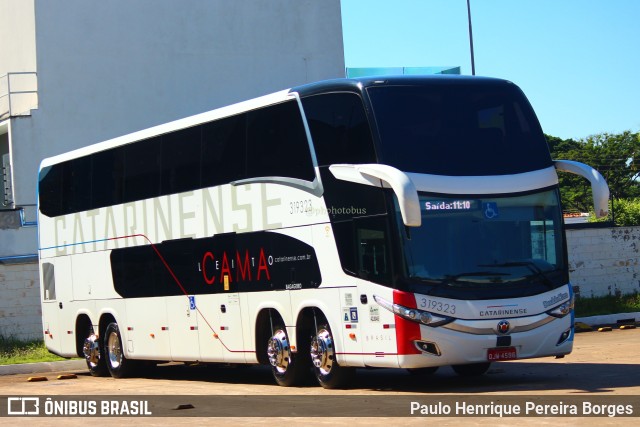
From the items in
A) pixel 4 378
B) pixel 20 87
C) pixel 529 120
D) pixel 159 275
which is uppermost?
pixel 20 87

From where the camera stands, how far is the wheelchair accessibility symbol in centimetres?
1445

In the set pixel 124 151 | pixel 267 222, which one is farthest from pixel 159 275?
pixel 267 222

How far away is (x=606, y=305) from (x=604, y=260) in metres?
1.84

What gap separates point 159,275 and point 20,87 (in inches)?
705

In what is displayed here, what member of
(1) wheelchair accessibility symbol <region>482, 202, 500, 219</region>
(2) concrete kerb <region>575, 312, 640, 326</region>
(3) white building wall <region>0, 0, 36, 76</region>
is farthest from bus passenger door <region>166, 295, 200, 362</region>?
(3) white building wall <region>0, 0, 36, 76</region>

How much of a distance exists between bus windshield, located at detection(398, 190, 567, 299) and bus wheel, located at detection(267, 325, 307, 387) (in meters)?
2.92

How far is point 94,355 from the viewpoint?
2184cm

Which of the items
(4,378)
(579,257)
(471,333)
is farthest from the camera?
(579,257)

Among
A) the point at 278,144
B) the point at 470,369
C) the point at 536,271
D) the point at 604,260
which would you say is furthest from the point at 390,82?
the point at 604,260

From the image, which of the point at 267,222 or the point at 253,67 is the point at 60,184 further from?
the point at 253,67

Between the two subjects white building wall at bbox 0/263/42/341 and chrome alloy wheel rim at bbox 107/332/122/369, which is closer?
chrome alloy wheel rim at bbox 107/332/122/369

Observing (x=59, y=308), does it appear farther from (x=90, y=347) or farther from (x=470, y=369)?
(x=470, y=369)

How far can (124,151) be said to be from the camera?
20.5 m

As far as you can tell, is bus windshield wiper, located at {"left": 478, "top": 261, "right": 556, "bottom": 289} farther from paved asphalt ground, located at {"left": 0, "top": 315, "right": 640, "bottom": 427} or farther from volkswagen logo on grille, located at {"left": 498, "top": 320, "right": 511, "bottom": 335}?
paved asphalt ground, located at {"left": 0, "top": 315, "right": 640, "bottom": 427}
